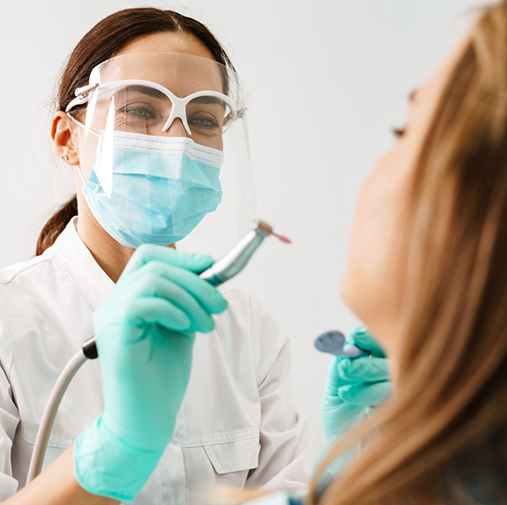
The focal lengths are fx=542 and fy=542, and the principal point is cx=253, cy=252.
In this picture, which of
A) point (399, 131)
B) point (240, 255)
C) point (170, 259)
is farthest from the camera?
point (170, 259)

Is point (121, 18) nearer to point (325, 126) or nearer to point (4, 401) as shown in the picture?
point (4, 401)

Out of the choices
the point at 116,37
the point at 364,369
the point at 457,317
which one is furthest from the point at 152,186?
the point at 457,317

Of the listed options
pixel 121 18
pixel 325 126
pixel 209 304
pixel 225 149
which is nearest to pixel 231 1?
pixel 325 126

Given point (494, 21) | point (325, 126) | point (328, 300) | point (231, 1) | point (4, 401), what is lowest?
point (328, 300)

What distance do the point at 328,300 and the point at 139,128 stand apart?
1.31m

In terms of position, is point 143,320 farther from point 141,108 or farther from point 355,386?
point 141,108

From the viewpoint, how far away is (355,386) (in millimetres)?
986

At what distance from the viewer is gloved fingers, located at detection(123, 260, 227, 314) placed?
0.84m

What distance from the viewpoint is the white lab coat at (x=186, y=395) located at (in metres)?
1.09

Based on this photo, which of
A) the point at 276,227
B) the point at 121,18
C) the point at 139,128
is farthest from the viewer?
the point at 276,227

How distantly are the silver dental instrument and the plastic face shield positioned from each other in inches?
14.2

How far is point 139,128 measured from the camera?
1.18 m

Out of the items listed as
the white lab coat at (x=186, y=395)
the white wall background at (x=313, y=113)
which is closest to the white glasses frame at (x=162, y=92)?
the white lab coat at (x=186, y=395)

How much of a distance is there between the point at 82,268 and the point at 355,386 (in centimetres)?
68
